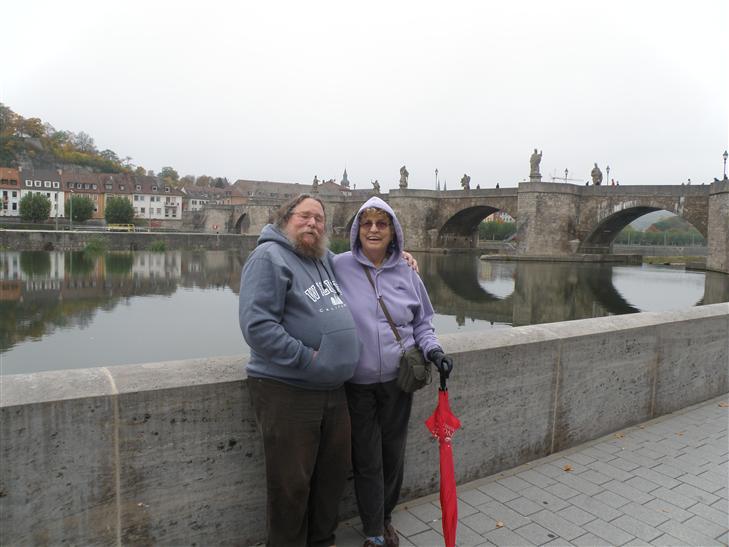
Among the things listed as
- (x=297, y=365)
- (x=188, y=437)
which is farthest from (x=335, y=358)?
(x=188, y=437)

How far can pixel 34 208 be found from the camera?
58.8m

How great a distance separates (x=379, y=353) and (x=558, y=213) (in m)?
34.1

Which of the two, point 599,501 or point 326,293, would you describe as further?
point 599,501

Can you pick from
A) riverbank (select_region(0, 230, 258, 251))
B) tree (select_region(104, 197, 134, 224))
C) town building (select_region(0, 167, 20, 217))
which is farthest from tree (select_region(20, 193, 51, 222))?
riverbank (select_region(0, 230, 258, 251))

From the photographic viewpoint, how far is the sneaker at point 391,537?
2.64 m

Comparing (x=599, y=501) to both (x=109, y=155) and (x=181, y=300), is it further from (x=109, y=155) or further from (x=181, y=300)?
(x=109, y=155)

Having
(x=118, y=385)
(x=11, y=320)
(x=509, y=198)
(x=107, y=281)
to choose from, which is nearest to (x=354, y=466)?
(x=118, y=385)

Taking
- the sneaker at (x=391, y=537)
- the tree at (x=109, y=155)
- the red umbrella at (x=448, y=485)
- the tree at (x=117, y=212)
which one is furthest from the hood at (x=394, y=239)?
the tree at (x=109, y=155)

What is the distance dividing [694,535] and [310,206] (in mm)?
2365

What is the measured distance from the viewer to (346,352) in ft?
7.67

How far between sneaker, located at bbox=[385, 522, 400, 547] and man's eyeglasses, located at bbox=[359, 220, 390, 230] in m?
1.37

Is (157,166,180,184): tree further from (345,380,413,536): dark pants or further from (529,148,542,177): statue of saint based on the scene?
(345,380,413,536): dark pants

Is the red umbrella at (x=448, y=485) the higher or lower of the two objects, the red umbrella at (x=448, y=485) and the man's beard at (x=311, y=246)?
the lower

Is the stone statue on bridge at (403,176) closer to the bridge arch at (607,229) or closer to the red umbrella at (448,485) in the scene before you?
the bridge arch at (607,229)
